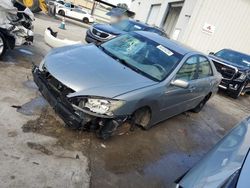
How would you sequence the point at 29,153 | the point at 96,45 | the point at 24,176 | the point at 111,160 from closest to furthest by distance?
the point at 24,176, the point at 29,153, the point at 111,160, the point at 96,45

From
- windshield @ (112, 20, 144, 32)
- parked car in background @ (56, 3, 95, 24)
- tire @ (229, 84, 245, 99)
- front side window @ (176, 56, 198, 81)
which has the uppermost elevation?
front side window @ (176, 56, 198, 81)

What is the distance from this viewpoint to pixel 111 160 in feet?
13.9

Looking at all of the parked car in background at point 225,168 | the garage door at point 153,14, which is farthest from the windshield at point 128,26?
the garage door at point 153,14

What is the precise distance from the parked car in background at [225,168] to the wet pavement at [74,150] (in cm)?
148

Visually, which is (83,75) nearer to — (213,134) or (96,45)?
(96,45)

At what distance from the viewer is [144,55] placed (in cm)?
539

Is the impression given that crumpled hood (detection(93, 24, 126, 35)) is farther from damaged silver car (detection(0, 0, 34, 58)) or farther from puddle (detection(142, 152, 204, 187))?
puddle (detection(142, 152, 204, 187))

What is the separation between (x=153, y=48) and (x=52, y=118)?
7.28 feet

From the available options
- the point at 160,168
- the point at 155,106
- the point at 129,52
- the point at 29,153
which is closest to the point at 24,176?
the point at 29,153

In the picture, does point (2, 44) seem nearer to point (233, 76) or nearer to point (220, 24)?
point (233, 76)

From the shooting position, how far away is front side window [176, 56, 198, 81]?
537 centimetres

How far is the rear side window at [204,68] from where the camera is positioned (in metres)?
6.29

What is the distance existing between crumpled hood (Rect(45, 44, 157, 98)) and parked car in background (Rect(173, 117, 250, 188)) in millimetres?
1822

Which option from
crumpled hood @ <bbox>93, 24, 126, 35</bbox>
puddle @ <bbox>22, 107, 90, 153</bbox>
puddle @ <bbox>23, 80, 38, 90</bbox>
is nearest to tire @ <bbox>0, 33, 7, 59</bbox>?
puddle @ <bbox>23, 80, 38, 90</bbox>
